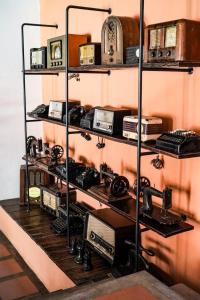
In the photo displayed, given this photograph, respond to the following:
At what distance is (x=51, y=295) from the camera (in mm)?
1827

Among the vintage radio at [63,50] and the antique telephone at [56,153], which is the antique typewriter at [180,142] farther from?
the antique telephone at [56,153]

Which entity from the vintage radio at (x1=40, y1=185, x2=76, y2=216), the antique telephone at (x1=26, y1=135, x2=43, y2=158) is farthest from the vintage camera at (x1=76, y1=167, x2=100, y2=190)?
the antique telephone at (x1=26, y1=135, x2=43, y2=158)

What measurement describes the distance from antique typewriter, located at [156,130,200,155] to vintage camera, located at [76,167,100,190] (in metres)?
1.01

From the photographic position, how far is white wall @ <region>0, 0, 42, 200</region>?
13.9ft

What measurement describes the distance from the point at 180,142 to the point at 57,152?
1911 millimetres

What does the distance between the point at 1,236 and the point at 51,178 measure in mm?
828

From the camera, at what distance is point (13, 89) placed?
4375 mm

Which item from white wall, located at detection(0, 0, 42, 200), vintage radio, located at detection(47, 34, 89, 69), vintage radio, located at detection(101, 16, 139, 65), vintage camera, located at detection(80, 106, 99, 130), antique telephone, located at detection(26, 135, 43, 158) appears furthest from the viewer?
white wall, located at detection(0, 0, 42, 200)

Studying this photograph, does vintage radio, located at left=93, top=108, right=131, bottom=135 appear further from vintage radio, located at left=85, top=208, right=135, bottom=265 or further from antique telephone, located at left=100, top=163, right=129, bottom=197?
vintage radio, located at left=85, top=208, right=135, bottom=265

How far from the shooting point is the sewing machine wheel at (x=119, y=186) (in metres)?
2.75

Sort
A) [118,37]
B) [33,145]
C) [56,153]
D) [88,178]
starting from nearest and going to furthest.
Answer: [118,37]
[88,178]
[56,153]
[33,145]

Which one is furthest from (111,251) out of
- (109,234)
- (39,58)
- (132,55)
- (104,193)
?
(39,58)

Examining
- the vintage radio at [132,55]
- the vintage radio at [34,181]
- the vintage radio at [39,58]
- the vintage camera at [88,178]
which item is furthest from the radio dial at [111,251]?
the vintage radio at [39,58]

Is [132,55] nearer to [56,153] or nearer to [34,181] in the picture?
[56,153]
